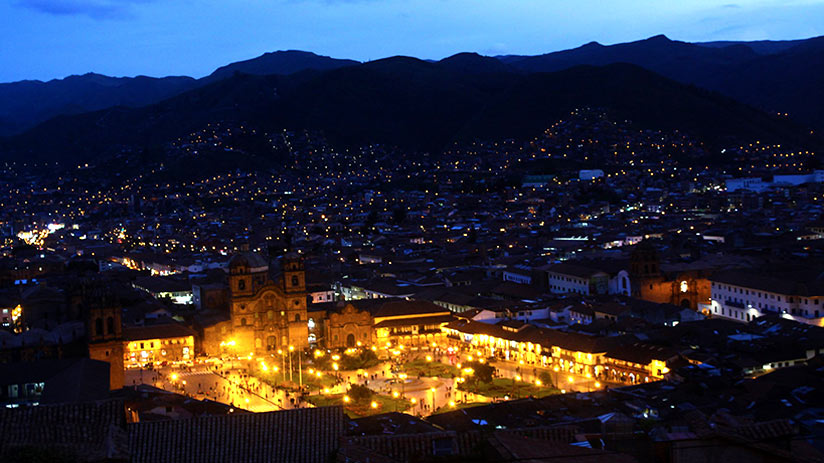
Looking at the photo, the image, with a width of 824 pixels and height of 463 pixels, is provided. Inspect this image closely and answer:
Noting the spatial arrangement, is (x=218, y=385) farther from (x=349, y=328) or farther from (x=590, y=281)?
(x=590, y=281)

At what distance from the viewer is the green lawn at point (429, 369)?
32.0 metres

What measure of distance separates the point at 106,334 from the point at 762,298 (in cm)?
2352

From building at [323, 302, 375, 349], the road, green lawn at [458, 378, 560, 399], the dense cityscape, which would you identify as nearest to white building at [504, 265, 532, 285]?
the dense cityscape

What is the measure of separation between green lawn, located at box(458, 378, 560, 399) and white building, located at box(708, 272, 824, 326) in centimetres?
1125

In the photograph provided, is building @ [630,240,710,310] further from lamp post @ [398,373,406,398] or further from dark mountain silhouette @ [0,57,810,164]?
dark mountain silhouette @ [0,57,810,164]

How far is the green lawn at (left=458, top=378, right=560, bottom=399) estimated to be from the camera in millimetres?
28058

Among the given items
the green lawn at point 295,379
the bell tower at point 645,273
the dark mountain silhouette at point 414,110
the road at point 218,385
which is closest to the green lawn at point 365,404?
the road at point 218,385

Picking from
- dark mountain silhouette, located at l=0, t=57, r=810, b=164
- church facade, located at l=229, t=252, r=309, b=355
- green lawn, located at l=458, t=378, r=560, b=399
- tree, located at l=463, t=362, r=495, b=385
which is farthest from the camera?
dark mountain silhouette, located at l=0, t=57, r=810, b=164

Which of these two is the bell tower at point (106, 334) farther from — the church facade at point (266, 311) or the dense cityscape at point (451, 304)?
the church facade at point (266, 311)

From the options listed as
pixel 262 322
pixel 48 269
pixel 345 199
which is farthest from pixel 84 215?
pixel 262 322

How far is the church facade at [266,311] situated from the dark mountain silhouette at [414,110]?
101 m

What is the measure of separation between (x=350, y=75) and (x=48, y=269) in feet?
431

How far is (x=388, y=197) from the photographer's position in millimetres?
110000

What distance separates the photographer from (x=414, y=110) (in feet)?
589
